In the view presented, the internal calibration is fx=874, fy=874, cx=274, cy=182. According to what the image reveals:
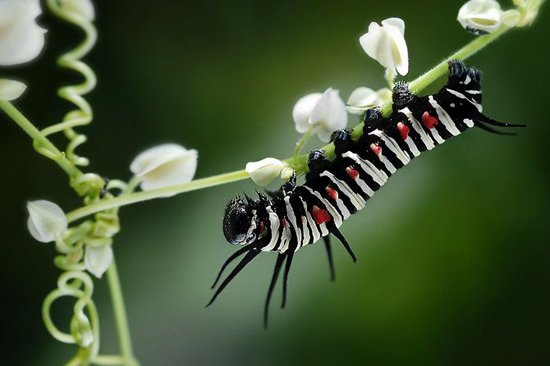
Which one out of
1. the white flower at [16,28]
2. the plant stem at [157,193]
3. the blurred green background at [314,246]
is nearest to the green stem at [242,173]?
the plant stem at [157,193]

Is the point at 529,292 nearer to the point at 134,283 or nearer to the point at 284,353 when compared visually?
the point at 284,353

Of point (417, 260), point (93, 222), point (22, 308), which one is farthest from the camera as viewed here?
point (22, 308)

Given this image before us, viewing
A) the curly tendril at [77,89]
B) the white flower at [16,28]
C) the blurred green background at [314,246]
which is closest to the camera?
the white flower at [16,28]

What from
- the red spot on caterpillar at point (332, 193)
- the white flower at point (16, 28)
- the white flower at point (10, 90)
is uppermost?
the white flower at point (16, 28)

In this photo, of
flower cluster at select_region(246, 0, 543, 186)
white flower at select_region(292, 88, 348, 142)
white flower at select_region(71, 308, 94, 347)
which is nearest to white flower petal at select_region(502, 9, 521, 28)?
flower cluster at select_region(246, 0, 543, 186)

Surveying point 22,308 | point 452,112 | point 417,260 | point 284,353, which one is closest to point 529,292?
point 417,260

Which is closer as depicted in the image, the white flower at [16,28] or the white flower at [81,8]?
the white flower at [16,28]

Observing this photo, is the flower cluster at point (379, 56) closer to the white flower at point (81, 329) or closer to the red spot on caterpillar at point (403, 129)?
the red spot on caterpillar at point (403, 129)
